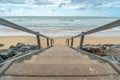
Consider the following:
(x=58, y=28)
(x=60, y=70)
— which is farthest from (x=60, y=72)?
(x=58, y=28)

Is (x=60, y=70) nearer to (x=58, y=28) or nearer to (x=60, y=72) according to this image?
(x=60, y=72)

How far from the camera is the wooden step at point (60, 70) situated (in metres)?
2.60

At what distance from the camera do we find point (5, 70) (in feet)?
8.57

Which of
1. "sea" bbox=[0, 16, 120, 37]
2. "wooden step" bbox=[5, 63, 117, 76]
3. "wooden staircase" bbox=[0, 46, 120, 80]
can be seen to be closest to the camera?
"wooden staircase" bbox=[0, 46, 120, 80]

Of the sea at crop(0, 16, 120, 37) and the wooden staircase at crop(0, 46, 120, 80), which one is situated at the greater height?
the sea at crop(0, 16, 120, 37)

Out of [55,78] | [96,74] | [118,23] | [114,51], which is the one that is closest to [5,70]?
[55,78]

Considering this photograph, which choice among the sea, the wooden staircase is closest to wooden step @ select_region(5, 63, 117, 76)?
the wooden staircase

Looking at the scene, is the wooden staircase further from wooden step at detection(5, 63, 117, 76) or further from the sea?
the sea

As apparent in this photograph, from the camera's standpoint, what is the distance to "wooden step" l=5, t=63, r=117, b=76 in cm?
260

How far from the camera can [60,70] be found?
8.97ft

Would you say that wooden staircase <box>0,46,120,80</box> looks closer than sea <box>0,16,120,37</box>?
Yes

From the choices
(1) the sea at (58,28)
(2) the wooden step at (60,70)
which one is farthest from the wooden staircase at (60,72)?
(1) the sea at (58,28)

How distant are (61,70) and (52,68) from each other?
0.44 ft

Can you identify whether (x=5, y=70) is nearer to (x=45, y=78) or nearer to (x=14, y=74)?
(x=14, y=74)
